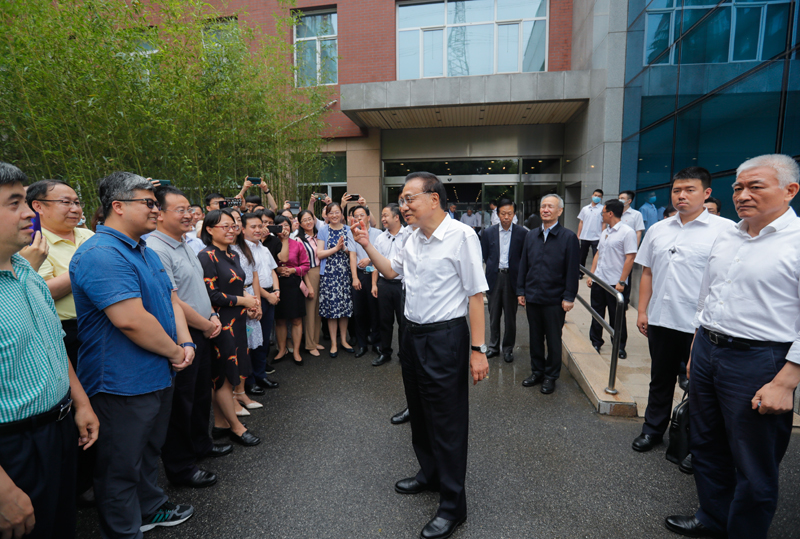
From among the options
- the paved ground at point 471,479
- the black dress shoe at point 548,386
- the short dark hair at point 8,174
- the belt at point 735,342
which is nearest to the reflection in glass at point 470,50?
the black dress shoe at point 548,386

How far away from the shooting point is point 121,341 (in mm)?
1731

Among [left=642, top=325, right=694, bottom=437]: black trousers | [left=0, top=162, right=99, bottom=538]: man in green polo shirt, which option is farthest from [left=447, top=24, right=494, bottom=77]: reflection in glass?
[left=0, top=162, right=99, bottom=538]: man in green polo shirt

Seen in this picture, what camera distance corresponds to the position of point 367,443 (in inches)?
113

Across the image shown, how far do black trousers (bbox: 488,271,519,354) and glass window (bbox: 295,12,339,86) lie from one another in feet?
29.6

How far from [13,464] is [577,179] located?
10992 mm

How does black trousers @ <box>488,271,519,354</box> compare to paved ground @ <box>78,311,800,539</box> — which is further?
black trousers @ <box>488,271,519,354</box>

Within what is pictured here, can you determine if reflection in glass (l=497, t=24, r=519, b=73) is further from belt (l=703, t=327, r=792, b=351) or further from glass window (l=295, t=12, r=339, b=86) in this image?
belt (l=703, t=327, r=792, b=351)

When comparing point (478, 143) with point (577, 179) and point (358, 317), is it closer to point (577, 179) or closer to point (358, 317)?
point (577, 179)

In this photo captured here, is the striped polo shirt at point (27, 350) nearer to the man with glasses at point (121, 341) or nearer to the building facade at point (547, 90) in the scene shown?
the man with glasses at point (121, 341)

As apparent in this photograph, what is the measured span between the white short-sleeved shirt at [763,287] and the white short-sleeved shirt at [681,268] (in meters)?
0.75

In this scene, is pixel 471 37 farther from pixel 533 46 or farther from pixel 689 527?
pixel 689 527

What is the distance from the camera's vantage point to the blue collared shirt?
1.64m

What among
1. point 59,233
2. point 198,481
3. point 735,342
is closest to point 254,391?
point 198,481

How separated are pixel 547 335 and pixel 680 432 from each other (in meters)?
1.50
